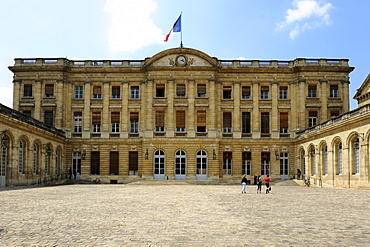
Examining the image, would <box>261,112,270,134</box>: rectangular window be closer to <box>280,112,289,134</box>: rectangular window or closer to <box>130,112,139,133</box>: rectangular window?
<box>280,112,289,134</box>: rectangular window

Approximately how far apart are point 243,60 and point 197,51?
509 centimetres

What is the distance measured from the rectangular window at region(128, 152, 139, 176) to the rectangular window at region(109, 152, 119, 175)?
135cm

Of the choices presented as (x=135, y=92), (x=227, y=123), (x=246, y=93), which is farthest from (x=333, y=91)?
(x=135, y=92)

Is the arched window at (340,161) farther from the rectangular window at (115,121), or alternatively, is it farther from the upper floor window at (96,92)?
the upper floor window at (96,92)

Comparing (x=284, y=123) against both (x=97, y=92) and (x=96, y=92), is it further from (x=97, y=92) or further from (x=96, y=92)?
(x=96, y=92)

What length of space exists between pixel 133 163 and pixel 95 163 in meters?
4.02

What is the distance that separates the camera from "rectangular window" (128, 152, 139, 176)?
140 feet

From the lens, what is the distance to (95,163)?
141 feet

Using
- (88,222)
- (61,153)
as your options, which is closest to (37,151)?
(61,153)

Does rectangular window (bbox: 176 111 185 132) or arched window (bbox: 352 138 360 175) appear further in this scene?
rectangular window (bbox: 176 111 185 132)

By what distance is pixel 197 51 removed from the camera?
42.2 meters

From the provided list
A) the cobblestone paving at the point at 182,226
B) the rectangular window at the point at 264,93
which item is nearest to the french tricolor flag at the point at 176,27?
the rectangular window at the point at 264,93

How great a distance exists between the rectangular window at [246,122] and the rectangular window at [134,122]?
11.2 m

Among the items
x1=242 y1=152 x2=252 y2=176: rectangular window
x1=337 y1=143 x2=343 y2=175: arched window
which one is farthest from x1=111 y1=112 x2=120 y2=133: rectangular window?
x1=337 y1=143 x2=343 y2=175: arched window
